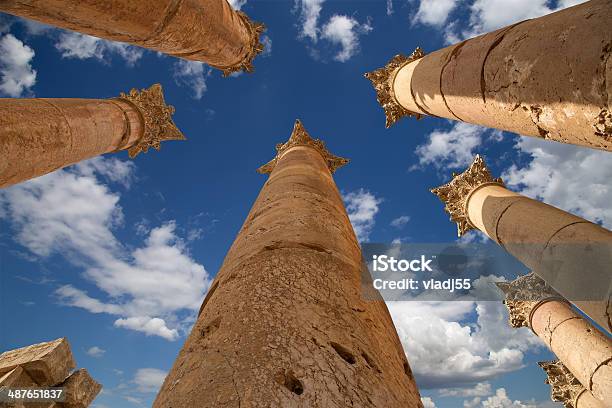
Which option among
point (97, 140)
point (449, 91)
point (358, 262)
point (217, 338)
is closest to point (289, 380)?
point (217, 338)

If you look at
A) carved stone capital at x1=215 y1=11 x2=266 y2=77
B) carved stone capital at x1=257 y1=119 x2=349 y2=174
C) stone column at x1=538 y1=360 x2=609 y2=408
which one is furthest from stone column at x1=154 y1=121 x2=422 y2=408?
stone column at x1=538 y1=360 x2=609 y2=408

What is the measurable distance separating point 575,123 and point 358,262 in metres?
2.44

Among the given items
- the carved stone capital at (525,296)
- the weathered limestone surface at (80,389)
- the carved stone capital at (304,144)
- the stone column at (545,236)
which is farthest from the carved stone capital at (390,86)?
the weathered limestone surface at (80,389)

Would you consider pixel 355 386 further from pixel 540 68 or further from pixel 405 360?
pixel 540 68

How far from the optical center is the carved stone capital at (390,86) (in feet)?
35.0

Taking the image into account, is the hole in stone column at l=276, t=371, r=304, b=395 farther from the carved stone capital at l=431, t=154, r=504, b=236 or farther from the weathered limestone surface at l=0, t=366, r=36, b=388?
the carved stone capital at l=431, t=154, r=504, b=236

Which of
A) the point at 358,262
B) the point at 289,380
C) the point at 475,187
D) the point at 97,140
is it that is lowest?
the point at 289,380

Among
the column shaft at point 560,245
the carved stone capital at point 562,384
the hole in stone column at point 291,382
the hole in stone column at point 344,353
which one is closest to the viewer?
the hole in stone column at point 291,382

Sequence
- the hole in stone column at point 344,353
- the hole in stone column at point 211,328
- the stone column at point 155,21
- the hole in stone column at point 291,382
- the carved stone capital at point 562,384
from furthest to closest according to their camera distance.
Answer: the carved stone capital at point 562,384
the stone column at point 155,21
the hole in stone column at point 211,328
the hole in stone column at point 344,353
the hole in stone column at point 291,382

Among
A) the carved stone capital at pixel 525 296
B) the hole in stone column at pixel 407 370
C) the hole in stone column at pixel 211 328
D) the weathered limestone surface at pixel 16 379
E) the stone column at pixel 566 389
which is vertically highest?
the carved stone capital at pixel 525 296

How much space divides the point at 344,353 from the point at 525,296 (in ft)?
39.5

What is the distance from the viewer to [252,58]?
9.59 meters

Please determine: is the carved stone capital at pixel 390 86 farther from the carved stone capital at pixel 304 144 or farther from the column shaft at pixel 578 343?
the column shaft at pixel 578 343

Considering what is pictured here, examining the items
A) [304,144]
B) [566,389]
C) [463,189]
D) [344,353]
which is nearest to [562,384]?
[566,389]
